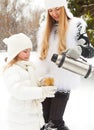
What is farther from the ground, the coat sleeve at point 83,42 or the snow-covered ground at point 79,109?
the coat sleeve at point 83,42

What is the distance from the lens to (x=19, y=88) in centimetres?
262

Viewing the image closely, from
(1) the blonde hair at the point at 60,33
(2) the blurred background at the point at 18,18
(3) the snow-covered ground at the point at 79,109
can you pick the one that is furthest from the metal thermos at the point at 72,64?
(2) the blurred background at the point at 18,18

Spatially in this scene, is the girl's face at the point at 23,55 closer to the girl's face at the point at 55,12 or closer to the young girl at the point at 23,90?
the young girl at the point at 23,90

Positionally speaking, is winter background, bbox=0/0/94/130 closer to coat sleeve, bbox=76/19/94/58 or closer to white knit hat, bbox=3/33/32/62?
white knit hat, bbox=3/33/32/62

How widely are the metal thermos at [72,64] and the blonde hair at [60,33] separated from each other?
0.96 feet

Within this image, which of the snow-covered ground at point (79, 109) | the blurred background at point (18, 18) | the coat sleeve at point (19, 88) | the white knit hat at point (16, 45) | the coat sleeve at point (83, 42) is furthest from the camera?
the blurred background at point (18, 18)

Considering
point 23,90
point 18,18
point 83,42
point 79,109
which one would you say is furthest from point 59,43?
point 18,18

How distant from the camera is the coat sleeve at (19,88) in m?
2.62

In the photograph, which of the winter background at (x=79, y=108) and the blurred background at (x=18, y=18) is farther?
the blurred background at (x=18, y=18)

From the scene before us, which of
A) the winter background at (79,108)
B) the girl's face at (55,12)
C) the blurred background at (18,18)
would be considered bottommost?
the blurred background at (18,18)

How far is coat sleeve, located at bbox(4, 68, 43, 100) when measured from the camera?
2619 millimetres

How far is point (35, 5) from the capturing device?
1137 centimetres

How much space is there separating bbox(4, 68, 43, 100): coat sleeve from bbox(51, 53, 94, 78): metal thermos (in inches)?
8.7

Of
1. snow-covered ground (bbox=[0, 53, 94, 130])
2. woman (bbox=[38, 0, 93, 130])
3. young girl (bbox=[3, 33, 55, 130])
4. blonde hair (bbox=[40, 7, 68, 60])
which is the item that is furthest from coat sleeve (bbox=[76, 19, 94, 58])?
snow-covered ground (bbox=[0, 53, 94, 130])
